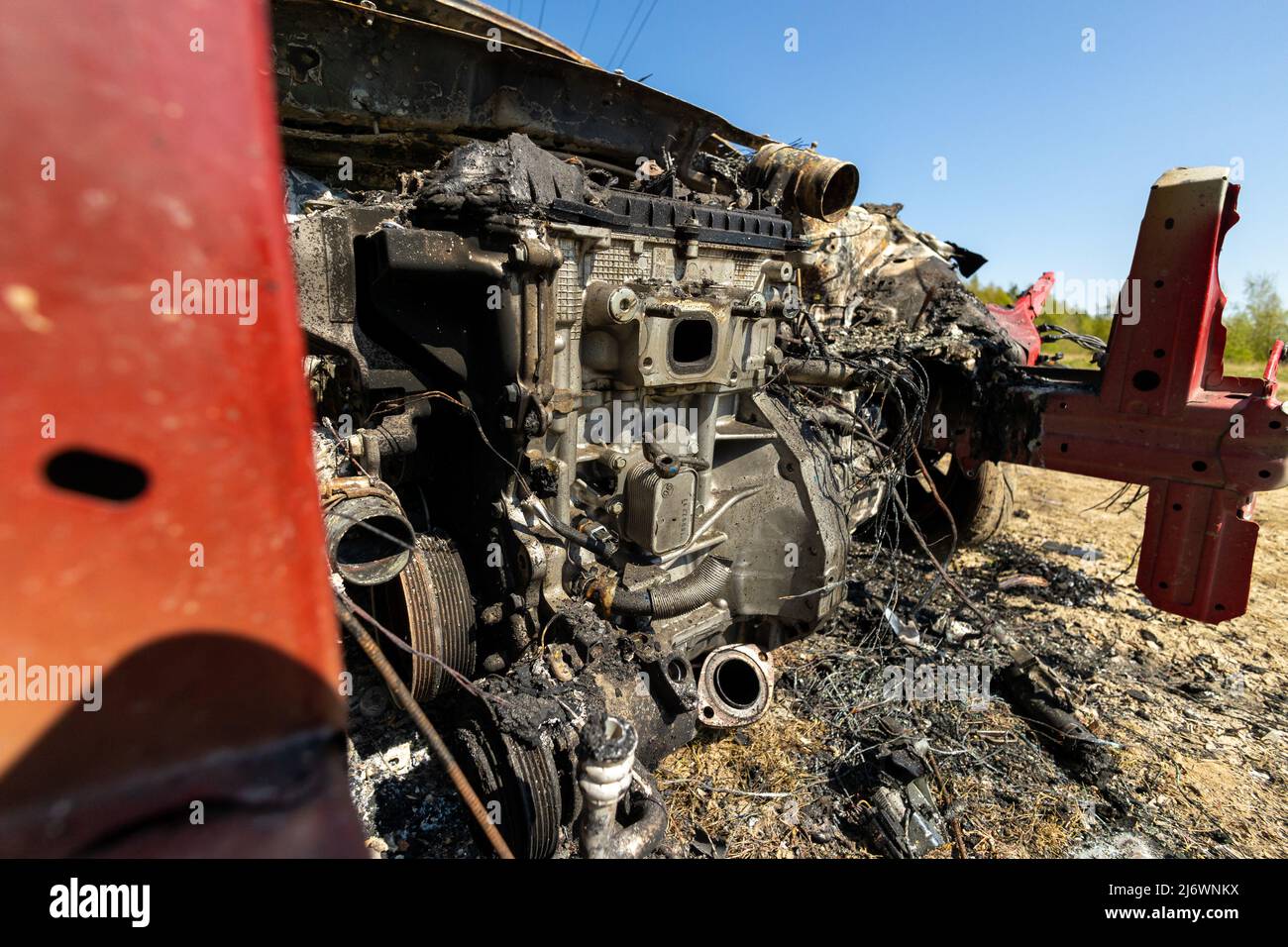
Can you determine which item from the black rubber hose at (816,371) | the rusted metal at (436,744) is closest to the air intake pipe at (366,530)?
the rusted metal at (436,744)

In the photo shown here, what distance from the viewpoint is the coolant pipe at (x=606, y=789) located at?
1880 mm

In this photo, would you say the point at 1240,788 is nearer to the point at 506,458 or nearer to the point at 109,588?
the point at 506,458

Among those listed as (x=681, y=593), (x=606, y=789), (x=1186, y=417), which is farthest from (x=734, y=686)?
(x=1186, y=417)

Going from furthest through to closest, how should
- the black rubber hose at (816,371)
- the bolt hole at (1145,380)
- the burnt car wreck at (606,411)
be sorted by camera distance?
the black rubber hose at (816,371) → the bolt hole at (1145,380) → the burnt car wreck at (606,411)

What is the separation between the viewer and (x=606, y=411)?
2936 millimetres

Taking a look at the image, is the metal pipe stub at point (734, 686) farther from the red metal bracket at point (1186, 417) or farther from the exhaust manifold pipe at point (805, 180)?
the exhaust manifold pipe at point (805, 180)

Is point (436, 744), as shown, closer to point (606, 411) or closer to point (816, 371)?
point (606, 411)

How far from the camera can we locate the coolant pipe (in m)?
1.88

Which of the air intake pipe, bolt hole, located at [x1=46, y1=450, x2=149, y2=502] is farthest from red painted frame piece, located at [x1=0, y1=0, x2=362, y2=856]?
the air intake pipe

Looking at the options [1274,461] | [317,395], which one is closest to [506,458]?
[317,395]

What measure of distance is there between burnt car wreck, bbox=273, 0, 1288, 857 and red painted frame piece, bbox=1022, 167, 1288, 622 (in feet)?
0.04

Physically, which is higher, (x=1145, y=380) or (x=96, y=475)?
(x=1145, y=380)

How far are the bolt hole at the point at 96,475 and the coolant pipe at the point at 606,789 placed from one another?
156 centimetres

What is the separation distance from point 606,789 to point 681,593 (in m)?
1.27
